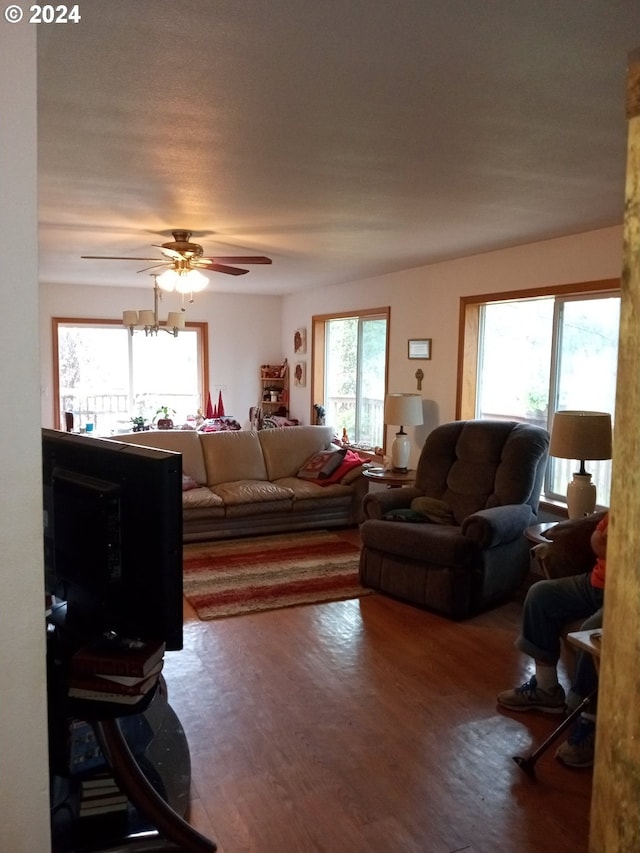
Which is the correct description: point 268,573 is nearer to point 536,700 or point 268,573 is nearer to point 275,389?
point 536,700

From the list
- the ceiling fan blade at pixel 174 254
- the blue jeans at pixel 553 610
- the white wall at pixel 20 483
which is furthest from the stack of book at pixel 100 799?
the ceiling fan blade at pixel 174 254

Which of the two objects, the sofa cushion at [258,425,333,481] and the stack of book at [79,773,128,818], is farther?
the sofa cushion at [258,425,333,481]

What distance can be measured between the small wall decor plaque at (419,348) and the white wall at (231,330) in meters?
3.20

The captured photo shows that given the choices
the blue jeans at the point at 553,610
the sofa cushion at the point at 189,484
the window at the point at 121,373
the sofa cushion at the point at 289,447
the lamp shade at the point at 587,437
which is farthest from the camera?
the window at the point at 121,373

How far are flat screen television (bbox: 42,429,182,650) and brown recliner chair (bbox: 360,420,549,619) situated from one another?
2.55 meters

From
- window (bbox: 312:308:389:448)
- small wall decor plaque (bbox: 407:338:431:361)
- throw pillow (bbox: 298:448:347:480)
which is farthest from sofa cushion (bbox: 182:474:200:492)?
small wall decor plaque (bbox: 407:338:431:361)

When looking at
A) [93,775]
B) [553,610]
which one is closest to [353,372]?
[553,610]

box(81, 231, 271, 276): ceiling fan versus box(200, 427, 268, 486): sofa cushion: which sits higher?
box(81, 231, 271, 276): ceiling fan

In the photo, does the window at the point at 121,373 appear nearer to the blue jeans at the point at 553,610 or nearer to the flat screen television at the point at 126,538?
the blue jeans at the point at 553,610

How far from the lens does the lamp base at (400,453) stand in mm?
5500

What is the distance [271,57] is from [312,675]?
2.58 m

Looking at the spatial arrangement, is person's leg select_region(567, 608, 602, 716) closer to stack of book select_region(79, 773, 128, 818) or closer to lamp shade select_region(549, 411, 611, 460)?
lamp shade select_region(549, 411, 611, 460)

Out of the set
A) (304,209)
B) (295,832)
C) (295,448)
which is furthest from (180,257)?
(295,832)

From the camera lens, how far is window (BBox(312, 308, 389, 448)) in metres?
6.76
